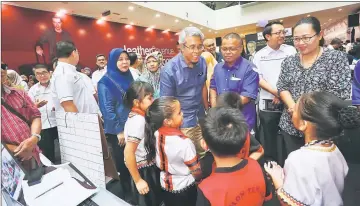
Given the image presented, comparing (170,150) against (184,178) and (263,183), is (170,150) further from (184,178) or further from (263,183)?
(263,183)

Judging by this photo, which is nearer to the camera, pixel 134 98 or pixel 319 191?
pixel 319 191

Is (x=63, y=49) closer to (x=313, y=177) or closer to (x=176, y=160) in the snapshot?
(x=176, y=160)

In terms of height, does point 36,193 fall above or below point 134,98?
below

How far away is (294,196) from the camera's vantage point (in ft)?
2.79

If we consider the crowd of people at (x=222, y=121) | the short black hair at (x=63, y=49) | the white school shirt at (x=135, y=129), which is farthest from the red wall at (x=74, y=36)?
the white school shirt at (x=135, y=129)

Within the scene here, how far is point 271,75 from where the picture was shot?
2146 millimetres

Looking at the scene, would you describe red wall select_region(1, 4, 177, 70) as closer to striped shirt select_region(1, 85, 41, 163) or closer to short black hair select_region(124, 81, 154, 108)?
striped shirt select_region(1, 85, 41, 163)

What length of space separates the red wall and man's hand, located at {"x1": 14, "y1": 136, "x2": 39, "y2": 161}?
2.44 meters

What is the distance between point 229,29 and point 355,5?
5.56 m

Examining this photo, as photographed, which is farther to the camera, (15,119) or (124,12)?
(124,12)

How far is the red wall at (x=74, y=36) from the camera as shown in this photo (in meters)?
5.17

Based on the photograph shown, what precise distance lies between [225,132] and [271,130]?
1450 mm

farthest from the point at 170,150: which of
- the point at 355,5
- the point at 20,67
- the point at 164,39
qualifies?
the point at 355,5

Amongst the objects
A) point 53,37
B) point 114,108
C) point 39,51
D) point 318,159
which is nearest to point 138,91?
point 114,108
